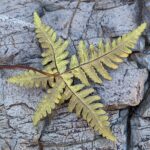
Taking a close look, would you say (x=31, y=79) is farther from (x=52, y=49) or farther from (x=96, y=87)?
(x=96, y=87)

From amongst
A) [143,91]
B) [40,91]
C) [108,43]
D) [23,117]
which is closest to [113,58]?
[108,43]

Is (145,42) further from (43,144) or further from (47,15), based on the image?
(43,144)

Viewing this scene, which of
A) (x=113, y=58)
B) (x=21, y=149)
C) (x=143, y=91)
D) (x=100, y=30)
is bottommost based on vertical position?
(x=21, y=149)

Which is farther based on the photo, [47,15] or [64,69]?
[47,15]

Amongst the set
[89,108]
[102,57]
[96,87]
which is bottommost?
[89,108]

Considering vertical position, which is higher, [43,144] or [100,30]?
[100,30]

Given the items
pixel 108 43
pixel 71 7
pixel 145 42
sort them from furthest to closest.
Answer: pixel 71 7
pixel 145 42
pixel 108 43

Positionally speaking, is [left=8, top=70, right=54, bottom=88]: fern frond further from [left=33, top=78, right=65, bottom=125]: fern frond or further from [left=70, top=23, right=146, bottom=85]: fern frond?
[left=70, top=23, right=146, bottom=85]: fern frond

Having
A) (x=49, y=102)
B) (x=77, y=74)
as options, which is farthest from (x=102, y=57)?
(x=49, y=102)
